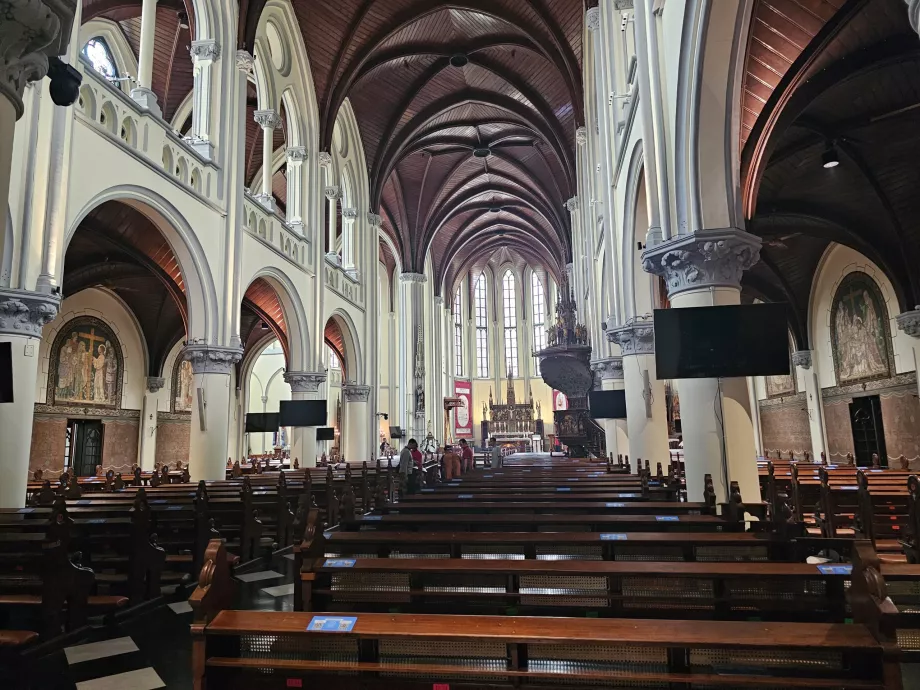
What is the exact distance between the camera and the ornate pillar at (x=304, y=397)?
15.9 m

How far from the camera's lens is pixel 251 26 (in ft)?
43.1

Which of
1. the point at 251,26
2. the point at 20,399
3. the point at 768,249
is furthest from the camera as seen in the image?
the point at 768,249

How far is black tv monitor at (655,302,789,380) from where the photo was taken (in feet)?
18.5

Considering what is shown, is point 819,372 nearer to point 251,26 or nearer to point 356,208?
point 356,208

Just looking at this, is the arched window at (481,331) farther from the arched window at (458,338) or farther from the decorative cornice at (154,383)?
the decorative cornice at (154,383)

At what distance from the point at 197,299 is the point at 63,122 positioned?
4.29 meters

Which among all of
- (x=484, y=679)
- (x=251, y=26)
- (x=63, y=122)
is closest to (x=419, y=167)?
(x=251, y=26)

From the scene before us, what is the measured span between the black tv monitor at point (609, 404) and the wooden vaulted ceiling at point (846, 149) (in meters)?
4.39

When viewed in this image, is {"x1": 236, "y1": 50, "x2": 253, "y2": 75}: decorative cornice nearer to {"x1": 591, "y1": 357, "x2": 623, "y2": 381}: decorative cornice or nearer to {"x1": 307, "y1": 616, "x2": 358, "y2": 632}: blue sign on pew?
{"x1": 591, "y1": 357, "x2": 623, "y2": 381}: decorative cornice

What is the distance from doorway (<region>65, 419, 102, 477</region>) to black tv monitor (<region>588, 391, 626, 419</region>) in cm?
1502

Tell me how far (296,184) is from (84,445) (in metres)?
10.2

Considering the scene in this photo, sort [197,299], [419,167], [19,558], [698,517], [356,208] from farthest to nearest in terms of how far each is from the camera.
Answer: [419,167] → [356,208] → [197,299] → [698,517] → [19,558]

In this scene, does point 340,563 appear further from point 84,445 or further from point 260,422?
point 84,445

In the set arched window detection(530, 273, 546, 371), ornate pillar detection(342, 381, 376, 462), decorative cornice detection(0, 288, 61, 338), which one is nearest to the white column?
decorative cornice detection(0, 288, 61, 338)
